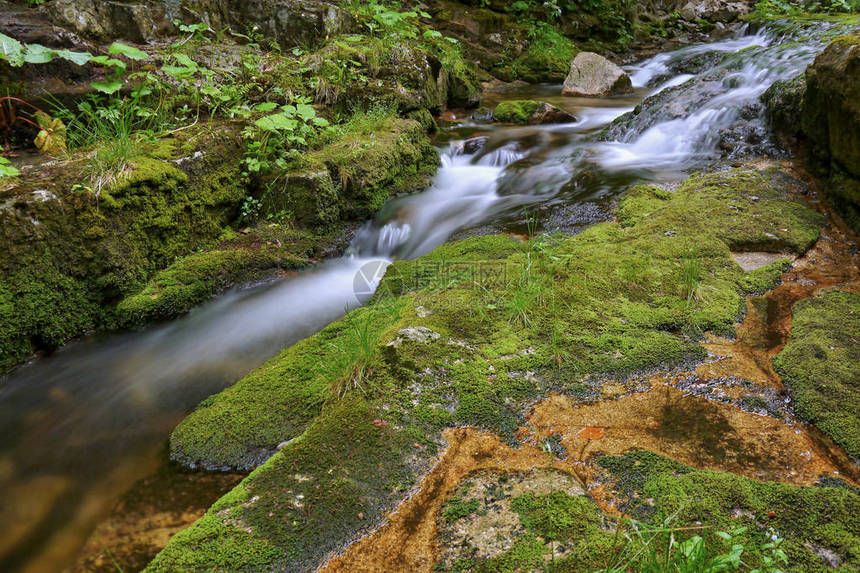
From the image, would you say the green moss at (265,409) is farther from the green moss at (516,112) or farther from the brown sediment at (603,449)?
the green moss at (516,112)

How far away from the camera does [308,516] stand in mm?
1712

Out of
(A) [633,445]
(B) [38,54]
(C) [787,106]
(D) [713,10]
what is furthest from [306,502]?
(D) [713,10]

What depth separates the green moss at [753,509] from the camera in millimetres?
1464

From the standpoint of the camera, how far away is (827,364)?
2373 millimetres

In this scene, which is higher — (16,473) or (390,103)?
(390,103)

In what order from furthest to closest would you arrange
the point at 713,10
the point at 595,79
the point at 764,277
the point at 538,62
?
1. the point at 713,10
2. the point at 538,62
3. the point at 595,79
4. the point at 764,277

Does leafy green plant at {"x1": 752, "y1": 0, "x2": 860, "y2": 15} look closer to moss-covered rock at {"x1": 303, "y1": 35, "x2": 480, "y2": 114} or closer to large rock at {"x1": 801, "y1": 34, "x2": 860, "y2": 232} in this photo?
moss-covered rock at {"x1": 303, "y1": 35, "x2": 480, "y2": 114}

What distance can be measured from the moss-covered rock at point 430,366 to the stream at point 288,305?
53 cm

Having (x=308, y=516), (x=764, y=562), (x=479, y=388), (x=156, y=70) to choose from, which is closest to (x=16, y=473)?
(x=308, y=516)

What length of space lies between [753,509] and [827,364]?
122cm

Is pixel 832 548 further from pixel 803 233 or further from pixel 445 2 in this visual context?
pixel 445 2

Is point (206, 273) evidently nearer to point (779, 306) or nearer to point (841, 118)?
point (779, 306)

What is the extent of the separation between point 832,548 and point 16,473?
3.62 m

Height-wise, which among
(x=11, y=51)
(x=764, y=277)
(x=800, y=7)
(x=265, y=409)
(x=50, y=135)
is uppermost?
(x=800, y=7)
